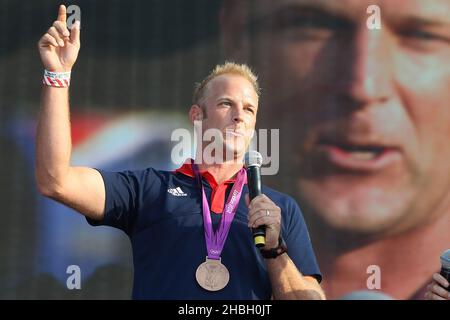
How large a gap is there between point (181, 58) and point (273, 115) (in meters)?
0.84

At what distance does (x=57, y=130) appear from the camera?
248cm

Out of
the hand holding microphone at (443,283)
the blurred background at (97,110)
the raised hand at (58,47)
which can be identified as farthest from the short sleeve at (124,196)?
the blurred background at (97,110)

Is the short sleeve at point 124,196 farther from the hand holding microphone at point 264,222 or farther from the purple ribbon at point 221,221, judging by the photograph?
the hand holding microphone at point 264,222

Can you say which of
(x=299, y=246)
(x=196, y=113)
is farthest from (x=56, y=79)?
(x=299, y=246)

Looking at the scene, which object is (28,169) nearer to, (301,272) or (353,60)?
(353,60)

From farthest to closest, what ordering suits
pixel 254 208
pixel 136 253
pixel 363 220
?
pixel 363 220 < pixel 136 253 < pixel 254 208

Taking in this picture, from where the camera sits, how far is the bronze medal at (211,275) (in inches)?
104

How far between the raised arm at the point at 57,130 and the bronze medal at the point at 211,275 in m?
0.49

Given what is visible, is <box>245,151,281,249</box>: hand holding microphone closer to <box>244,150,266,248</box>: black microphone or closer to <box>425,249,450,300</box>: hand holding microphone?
<box>244,150,266,248</box>: black microphone

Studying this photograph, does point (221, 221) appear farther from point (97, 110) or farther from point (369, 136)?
point (97, 110)

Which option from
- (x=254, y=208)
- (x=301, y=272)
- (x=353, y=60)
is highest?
(x=353, y=60)

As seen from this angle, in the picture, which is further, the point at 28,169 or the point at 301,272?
the point at 28,169

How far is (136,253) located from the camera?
2.78m

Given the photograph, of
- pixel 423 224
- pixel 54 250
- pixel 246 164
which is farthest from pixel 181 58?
pixel 246 164
